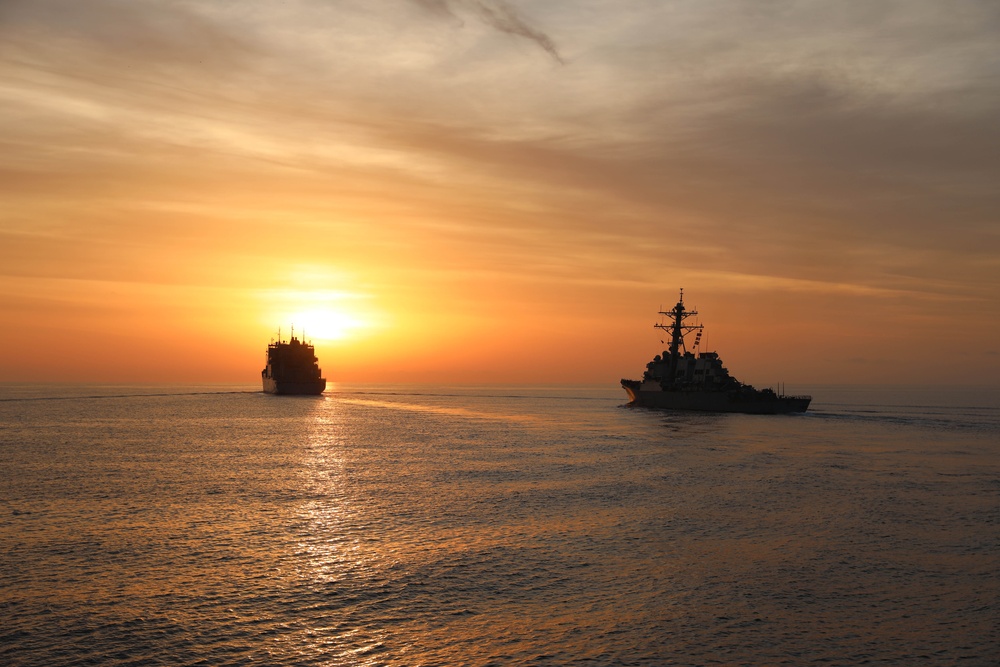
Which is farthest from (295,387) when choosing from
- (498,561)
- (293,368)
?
(498,561)

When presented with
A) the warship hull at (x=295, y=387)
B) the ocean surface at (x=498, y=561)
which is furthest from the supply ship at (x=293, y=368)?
the ocean surface at (x=498, y=561)

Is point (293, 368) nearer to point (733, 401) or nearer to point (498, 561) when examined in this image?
point (733, 401)

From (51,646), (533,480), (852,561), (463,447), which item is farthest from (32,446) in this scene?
(852,561)

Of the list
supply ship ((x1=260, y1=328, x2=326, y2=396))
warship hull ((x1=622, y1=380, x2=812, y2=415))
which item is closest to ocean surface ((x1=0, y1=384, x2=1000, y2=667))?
warship hull ((x1=622, y1=380, x2=812, y2=415))

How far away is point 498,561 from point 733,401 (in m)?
92.9

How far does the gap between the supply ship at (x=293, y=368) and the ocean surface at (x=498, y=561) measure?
12183 cm

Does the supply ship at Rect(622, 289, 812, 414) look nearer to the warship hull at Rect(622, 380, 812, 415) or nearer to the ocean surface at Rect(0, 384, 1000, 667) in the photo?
the warship hull at Rect(622, 380, 812, 415)

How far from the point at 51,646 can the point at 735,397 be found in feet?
340

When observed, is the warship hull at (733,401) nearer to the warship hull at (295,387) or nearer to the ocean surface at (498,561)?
the ocean surface at (498,561)

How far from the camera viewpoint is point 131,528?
92.7 feet

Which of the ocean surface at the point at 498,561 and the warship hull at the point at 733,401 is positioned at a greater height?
the warship hull at the point at 733,401

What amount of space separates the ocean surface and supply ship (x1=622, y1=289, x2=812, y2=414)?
182ft

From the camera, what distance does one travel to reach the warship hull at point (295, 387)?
175250mm

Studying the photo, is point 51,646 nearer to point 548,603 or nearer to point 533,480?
point 548,603
